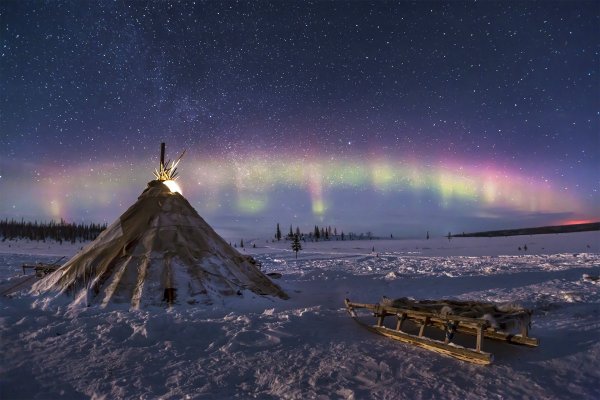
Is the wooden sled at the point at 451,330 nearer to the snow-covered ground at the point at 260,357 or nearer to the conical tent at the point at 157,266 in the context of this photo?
the snow-covered ground at the point at 260,357

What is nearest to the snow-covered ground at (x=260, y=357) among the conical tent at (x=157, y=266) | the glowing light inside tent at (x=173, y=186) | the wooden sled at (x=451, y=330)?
the wooden sled at (x=451, y=330)

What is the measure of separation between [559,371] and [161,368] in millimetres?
6766

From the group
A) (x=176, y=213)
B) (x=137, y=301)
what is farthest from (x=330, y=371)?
(x=176, y=213)

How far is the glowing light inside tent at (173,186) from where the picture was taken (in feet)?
53.3

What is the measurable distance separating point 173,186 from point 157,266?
5.13m

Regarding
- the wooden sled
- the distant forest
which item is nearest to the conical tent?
the wooden sled

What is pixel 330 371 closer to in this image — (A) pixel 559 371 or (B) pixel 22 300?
(A) pixel 559 371

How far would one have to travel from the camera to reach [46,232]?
10762cm

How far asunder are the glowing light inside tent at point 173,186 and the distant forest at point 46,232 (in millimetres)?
95776

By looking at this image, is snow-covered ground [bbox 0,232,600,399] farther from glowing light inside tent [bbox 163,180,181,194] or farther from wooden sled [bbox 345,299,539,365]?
glowing light inside tent [bbox 163,180,181,194]

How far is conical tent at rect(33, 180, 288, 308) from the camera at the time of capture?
11.6 meters

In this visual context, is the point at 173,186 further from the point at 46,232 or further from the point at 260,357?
the point at 46,232

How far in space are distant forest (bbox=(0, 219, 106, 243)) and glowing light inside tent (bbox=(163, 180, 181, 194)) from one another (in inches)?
3771

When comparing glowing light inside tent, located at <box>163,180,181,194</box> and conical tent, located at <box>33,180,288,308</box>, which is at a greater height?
glowing light inside tent, located at <box>163,180,181,194</box>
